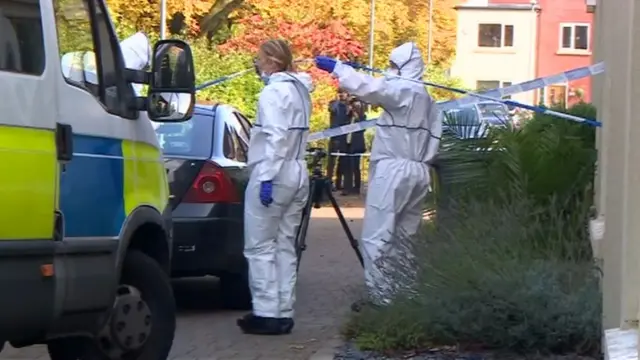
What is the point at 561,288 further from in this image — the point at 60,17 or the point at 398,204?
the point at 60,17

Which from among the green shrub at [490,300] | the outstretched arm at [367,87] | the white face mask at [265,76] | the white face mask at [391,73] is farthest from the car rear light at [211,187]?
the green shrub at [490,300]

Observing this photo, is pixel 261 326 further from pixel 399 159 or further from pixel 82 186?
pixel 82 186

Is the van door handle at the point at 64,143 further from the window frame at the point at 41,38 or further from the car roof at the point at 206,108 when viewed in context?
the car roof at the point at 206,108

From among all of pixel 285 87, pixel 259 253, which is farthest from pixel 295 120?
pixel 259 253

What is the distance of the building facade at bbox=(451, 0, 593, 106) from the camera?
218 feet

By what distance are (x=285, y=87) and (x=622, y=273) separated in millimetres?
3388

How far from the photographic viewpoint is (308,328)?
9445mm

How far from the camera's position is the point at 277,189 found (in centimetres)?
877

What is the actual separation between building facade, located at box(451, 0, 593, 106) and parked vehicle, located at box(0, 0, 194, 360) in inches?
2341

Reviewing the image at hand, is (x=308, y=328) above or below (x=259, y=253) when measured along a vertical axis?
below

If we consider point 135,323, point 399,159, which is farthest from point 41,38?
point 399,159

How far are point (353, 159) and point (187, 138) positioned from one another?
13.7 m

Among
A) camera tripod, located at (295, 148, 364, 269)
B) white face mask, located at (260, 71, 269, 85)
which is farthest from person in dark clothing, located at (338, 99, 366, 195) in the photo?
white face mask, located at (260, 71, 269, 85)

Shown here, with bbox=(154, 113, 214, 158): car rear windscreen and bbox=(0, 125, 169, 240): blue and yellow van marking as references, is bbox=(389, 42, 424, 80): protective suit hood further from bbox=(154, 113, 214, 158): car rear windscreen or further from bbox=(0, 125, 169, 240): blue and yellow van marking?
bbox=(0, 125, 169, 240): blue and yellow van marking
